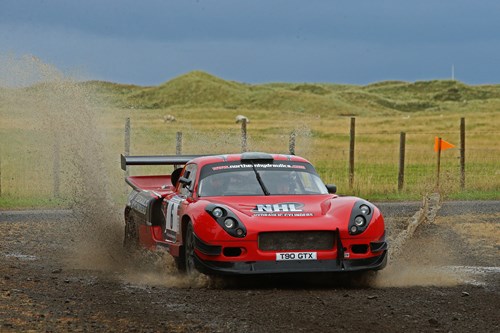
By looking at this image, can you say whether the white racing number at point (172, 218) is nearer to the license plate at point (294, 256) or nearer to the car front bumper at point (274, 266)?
the car front bumper at point (274, 266)

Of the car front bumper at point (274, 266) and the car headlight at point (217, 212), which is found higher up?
the car headlight at point (217, 212)

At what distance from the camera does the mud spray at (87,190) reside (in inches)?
541

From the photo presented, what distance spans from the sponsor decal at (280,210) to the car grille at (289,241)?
0.29 meters

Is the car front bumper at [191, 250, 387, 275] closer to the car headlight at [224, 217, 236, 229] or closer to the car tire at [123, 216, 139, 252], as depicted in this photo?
the car headlight at [224, 217, 236, 229]

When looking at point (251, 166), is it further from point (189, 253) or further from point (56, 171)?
point (56, 171)

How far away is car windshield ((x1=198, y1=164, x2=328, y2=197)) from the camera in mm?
12672

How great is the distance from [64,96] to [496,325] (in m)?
14.0

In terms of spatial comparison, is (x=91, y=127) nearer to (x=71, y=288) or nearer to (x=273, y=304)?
(x=71, y=288)

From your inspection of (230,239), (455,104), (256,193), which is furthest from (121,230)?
(455,104)

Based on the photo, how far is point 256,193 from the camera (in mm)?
12617

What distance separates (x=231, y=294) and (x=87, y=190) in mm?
7341

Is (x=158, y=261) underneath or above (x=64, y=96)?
underneath

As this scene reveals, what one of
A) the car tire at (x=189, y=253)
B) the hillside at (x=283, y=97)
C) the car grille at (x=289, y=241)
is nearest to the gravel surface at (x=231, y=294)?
the car tire at (x=189, y=253)

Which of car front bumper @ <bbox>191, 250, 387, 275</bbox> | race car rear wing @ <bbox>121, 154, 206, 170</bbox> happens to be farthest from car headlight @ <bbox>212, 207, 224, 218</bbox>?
race car rear wing @ <bbox>121, 154, 206, 170</bbox>
